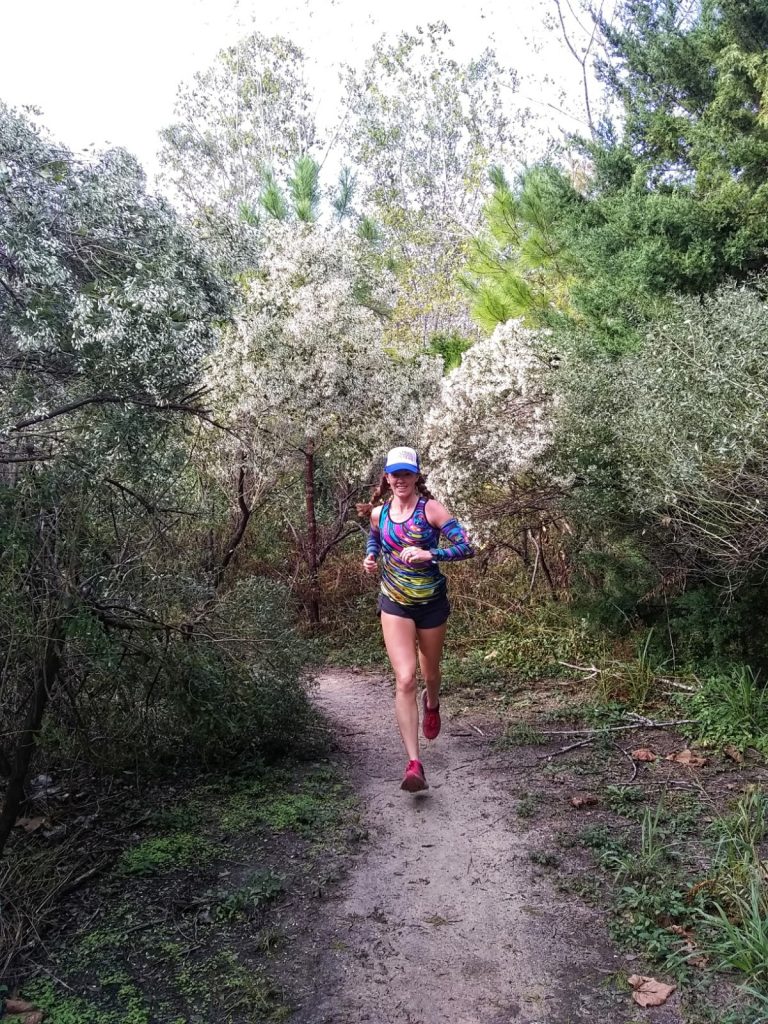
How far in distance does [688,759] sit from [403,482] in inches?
97.5

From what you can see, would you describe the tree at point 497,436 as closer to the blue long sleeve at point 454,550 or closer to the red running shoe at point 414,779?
the blue long sleeve at point 454,550

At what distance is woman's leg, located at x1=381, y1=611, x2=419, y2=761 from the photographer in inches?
176

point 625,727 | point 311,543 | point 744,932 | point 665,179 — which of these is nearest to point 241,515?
point 311,543

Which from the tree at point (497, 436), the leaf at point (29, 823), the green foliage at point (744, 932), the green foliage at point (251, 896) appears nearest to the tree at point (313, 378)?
the tree at point (497, 436)

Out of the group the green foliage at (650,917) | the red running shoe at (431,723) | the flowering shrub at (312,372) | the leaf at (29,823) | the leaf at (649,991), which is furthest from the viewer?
the flowering shrub at (312,372)

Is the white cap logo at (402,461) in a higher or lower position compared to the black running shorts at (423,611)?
higher

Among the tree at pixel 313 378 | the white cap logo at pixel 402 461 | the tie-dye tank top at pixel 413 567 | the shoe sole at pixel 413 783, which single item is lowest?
the shoe sole at pixel 413 783

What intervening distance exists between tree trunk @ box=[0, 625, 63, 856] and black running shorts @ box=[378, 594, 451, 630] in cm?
184

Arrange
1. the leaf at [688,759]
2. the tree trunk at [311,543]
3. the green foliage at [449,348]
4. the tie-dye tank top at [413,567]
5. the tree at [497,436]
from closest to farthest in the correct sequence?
the tie-dye tank top at [413,567]
the leaf at [688,759]
the tree at [497,436]
the tree trunk at [311,543]
the green foliage at [449,348]

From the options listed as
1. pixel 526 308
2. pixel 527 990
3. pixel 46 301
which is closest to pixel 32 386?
pixel 46 301

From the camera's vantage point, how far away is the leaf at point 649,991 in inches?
104

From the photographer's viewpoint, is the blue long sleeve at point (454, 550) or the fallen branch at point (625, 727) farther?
the fallen branch at point (625, 727)

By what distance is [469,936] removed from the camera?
124 inches

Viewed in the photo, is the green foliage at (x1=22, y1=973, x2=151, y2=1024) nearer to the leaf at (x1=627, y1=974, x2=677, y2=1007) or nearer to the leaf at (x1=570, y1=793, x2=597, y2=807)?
the leaf at (x1=627, y1=974, x2=677, y2=1007)
